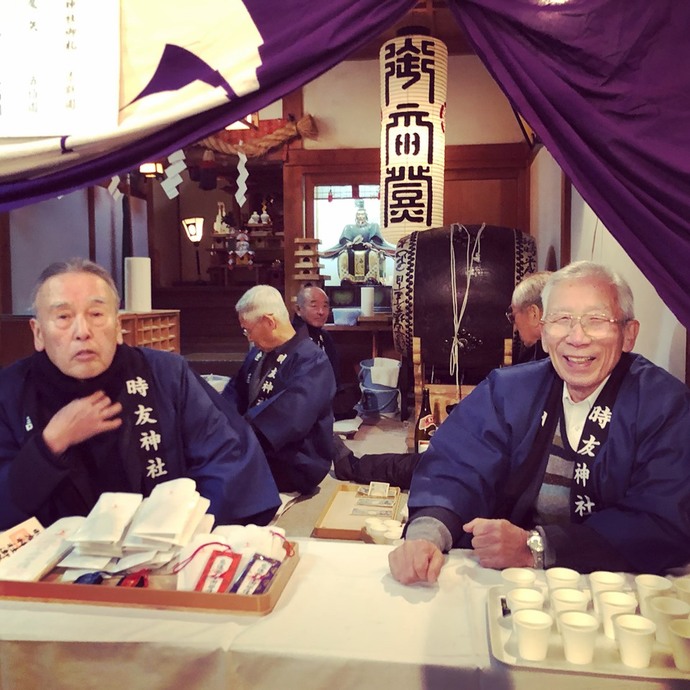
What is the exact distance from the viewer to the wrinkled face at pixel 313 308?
5746 mm

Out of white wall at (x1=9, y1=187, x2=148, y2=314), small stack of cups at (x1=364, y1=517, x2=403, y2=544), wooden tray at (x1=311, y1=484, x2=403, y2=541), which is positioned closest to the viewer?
small stack of cups at (x1=364, y1=517, x2=403, y2=544)

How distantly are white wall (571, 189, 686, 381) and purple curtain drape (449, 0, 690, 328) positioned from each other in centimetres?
88

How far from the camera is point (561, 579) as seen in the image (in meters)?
1.19

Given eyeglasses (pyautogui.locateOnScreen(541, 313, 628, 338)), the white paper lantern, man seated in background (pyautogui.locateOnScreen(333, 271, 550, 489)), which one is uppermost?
the white paper lantern

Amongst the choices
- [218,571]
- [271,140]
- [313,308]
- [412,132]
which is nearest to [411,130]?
[412,132]

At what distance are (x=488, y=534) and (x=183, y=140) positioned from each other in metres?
1.19

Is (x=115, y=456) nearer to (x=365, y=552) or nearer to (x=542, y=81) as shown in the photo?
(x=365, y=552)

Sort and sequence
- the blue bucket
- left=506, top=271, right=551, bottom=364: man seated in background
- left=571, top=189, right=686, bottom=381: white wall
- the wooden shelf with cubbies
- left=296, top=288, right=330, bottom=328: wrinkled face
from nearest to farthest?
left=571, top=189, right=686, bottom=381: white wall → left=506, top=271, right=551, bottom=364: man seated in background → the wooden shelf with cubbies → left=296, top=288, right=330, bottom=328: wrinkled face → the blue bucket

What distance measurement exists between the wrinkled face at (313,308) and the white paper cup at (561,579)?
463 centimetres

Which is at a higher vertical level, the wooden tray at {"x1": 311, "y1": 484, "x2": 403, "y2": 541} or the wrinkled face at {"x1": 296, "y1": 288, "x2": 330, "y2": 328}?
the wrinkled face at {"x1": 296, "y1": 288, "x2": 330, "y2": 328}

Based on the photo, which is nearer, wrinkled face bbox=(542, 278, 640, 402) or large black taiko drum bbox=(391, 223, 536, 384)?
wrinkled face bbox=(542, 278, 640, 402)

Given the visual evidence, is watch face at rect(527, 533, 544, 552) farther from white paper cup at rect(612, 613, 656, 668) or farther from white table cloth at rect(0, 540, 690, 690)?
white paper cup at rect(612, 613, 656, 668)

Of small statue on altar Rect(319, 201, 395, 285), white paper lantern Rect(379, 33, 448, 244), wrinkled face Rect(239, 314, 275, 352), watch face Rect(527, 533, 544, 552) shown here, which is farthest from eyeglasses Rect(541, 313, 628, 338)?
small statue on altar Rect(319, 201, 395, 285)

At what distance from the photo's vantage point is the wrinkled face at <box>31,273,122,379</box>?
5.61 feet
